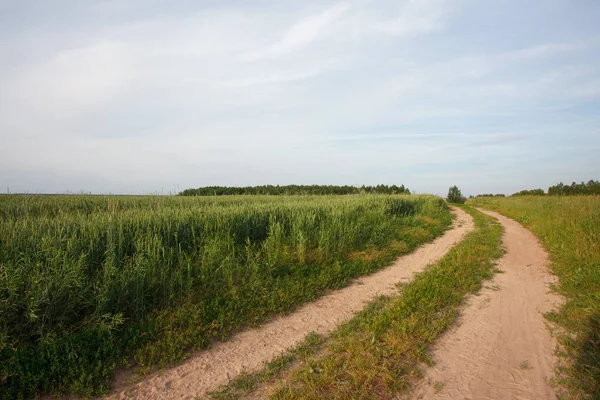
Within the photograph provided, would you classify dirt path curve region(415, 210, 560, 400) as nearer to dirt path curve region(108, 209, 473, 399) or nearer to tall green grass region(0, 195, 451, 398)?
dirt path curve region(108, 209, 473, 399)

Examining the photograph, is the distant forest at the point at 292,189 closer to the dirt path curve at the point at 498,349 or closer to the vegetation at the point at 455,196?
the vegetation at the point at 455,196

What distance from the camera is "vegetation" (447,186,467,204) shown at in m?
43.4

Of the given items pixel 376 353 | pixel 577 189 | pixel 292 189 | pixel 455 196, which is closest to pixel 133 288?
pixel 376 353

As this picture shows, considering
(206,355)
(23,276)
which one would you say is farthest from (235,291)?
(23,276)

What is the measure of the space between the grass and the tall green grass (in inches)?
140

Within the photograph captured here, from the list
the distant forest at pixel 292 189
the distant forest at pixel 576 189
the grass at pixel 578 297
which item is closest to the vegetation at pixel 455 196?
the distant forest at pixel 292 189

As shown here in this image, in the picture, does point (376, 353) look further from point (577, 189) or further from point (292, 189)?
point (577, 189)

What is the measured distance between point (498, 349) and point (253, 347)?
3.04 meters

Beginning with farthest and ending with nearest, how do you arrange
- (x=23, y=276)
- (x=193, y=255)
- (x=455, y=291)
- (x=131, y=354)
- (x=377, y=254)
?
(x=377, y=254) → (x=193, y=255) → (x=455, y=291) → (x=23, y=276) → (x=131, y=354)

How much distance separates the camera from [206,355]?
13.2 ft

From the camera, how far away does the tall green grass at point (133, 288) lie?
3.68 m

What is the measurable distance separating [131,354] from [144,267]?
1.84 m

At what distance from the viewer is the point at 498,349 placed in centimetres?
401

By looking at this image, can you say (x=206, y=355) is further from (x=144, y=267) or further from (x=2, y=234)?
(x=2, y=234)
